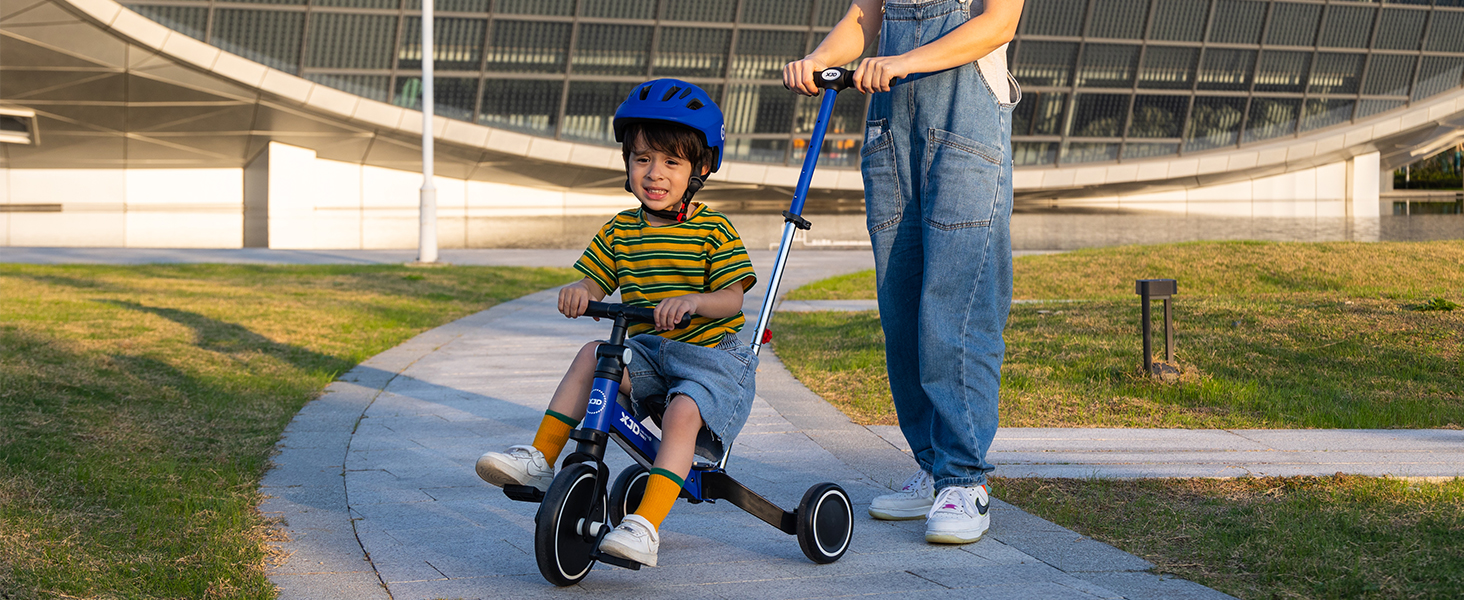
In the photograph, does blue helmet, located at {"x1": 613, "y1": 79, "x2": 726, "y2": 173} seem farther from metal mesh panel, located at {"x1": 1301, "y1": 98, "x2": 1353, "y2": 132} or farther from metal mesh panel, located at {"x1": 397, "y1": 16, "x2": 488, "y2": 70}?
metal mesh panel, located at {"x1": 1301, "y1": 98, "x2": 1353, "y2": 132}

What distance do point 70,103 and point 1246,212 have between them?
3276cm

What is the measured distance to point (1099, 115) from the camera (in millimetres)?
33219

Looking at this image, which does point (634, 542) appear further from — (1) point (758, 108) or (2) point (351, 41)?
(1) point (758, 108)

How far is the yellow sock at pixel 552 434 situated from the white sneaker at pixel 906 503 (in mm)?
1063

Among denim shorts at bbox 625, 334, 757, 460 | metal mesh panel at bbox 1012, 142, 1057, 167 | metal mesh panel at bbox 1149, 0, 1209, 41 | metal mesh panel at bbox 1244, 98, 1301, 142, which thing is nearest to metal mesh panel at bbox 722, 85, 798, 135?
metal mesh panel at bbox 1012, 142, 1057, 167

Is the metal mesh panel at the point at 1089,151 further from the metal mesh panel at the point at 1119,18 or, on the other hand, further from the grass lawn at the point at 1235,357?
the grass lawn at the point at 1235,357

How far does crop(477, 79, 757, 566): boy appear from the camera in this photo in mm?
2873

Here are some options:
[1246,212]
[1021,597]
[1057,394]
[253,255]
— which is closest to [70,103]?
[253,255]

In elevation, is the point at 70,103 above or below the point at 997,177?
above

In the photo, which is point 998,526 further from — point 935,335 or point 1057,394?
point 1057,394

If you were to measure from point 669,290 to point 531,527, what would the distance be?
3.06 ft

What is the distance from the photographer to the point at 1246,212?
36.8 m

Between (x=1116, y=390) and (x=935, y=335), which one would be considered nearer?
(x=935, y=335)

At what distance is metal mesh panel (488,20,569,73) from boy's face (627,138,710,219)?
1051 inches
